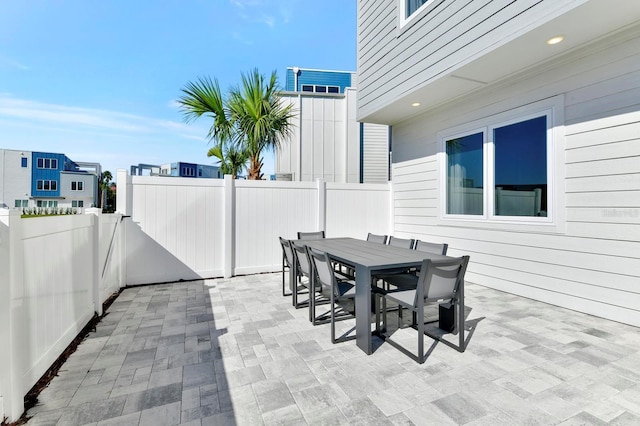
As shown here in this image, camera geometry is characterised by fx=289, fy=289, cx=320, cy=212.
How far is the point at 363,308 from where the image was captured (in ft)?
8.14

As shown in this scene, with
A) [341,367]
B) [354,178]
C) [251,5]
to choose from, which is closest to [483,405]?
[341,367]

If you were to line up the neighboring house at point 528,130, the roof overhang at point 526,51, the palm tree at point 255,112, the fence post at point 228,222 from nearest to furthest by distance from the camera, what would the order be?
the roof overhang at point 526,51
the neighboring house at point 528,130
the fence post at point 228,222
the palm tree at point 255,112

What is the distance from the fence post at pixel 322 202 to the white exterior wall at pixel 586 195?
281cm

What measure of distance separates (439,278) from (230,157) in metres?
5.31

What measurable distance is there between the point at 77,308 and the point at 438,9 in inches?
215

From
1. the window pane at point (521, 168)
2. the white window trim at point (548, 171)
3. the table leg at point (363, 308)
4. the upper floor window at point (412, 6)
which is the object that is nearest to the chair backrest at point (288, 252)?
the table leg at point (363, 308)

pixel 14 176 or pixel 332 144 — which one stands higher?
pixel 14 176

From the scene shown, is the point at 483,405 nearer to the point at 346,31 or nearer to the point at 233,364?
the point at 233,364

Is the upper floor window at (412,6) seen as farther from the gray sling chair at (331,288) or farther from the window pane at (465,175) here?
the gray sling chair at (331,288)

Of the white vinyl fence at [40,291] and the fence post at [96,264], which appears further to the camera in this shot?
the fence post at [96,264]

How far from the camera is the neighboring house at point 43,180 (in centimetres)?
2433

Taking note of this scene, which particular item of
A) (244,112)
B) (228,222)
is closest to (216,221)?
(228,222)

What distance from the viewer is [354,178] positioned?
10.2 metres

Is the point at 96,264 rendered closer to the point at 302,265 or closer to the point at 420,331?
the point at 302,265
